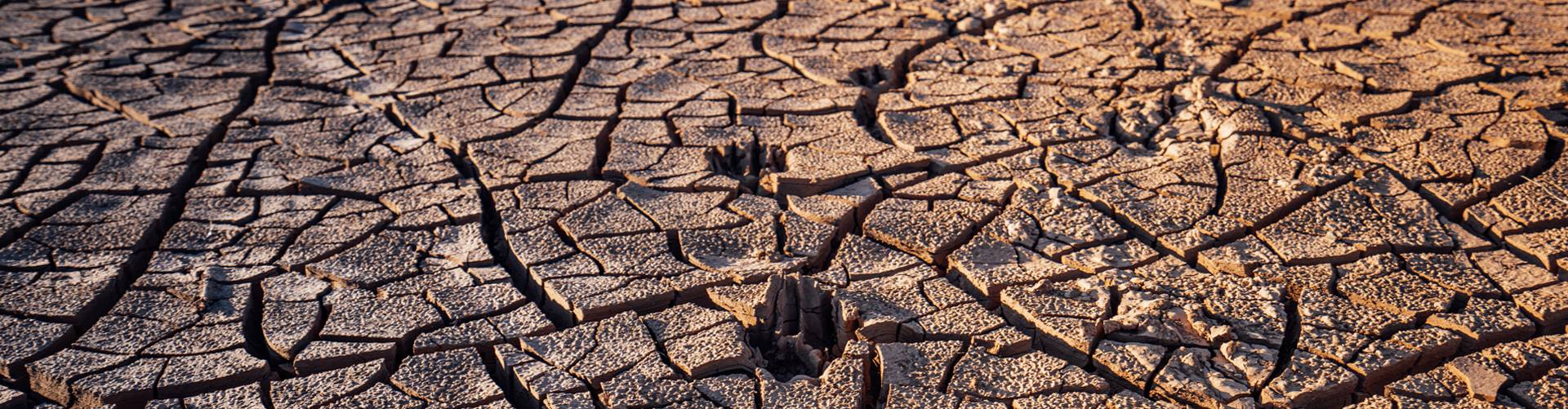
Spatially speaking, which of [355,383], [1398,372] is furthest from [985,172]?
[355,383]

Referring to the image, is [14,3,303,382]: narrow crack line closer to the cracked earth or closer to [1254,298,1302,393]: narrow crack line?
the cracked earth

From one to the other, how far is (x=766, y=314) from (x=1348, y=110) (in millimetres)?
2172

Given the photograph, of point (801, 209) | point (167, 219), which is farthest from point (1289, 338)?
point (167, 219)

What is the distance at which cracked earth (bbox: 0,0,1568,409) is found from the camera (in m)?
2.50

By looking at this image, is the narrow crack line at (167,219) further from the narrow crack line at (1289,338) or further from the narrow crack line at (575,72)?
the narrow crack line at (1289,338)

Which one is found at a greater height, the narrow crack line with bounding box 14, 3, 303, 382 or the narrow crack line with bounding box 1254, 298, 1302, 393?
the narrow crack line with bounding box 1254, 298, 1302, 393

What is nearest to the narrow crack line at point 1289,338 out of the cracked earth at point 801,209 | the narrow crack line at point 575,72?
the cracked earth at point 801,209

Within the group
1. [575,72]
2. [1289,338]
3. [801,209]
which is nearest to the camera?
[1289,338]

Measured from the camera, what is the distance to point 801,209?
3.17 metres

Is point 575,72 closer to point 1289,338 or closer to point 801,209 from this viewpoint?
point 801,209

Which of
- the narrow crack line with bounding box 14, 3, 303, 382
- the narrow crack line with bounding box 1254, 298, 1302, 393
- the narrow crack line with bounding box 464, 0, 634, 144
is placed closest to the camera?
the narrow crack line with bounding box 1254, 298, 1302, 393

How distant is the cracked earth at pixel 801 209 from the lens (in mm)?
2500

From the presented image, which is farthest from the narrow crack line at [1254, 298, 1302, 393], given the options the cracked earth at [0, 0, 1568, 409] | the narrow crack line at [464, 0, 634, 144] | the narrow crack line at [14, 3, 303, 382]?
the narrow crack line at [14, 3, 303, 382]

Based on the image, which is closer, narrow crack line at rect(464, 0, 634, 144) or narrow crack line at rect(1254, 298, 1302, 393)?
narrow crack line at rect(1254, 298, 1302, 393)
